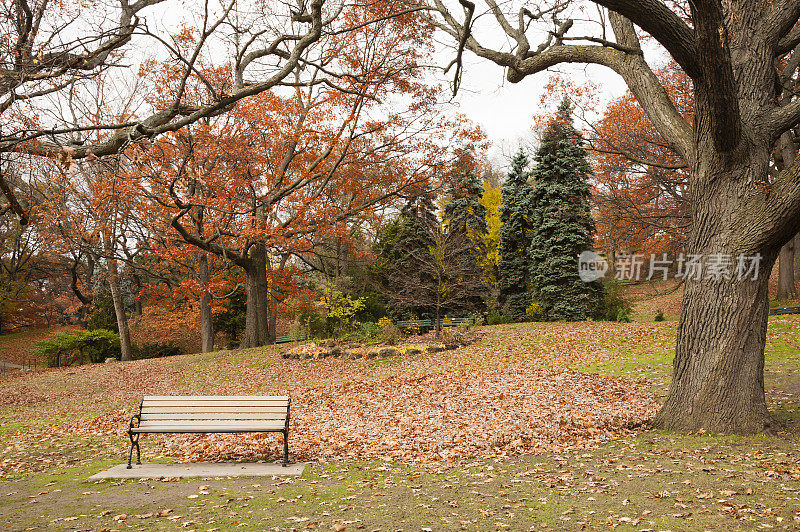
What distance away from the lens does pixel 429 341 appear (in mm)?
17812

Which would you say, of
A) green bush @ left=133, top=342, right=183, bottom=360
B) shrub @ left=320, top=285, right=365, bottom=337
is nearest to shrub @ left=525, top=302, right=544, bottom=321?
shrub @ left=320, top=285, right=365, bottom=337

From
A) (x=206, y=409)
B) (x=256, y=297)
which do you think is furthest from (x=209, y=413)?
(x=256, y=297)

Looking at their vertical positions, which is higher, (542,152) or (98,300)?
(542,152)

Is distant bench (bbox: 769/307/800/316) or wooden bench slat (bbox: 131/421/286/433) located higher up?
distant bench (bbox: 769/307/800/316)

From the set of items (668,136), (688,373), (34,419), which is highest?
(668,136)

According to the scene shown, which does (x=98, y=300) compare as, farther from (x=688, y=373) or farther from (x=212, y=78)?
(x=688, y=373)

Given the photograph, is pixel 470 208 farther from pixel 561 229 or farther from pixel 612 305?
pixel 612 305

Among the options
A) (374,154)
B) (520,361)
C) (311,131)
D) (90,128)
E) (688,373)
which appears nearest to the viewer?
(90,128)

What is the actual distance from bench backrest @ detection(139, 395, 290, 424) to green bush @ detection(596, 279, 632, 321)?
1816cm

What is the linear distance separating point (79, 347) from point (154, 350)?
351 cm

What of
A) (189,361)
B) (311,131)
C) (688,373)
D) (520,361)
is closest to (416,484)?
(688,373)

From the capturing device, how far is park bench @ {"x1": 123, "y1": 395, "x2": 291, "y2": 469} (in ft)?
22.0

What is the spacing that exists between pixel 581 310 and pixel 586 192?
19.1 feet

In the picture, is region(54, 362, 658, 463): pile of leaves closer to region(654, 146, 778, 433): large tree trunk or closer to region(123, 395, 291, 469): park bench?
region(123, 395, 291, 469): park bench
